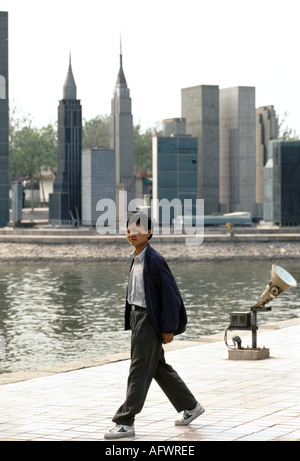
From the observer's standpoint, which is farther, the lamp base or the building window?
the building window

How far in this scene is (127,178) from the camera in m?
72.2

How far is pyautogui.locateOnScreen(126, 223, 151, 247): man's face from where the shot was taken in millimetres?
7930

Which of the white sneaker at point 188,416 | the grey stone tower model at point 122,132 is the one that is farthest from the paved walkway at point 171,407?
the grey stone tower model at point 122,132

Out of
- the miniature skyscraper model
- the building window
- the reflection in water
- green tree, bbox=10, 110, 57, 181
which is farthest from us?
green tree, bbox=10, 110, 57, 181

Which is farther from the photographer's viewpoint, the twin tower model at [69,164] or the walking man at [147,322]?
the twin tower model at [69,164]

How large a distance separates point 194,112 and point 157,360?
69.6 meters

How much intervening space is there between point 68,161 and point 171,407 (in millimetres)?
58182

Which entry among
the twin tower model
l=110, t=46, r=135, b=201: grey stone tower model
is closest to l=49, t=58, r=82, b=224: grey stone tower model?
the twin tower model

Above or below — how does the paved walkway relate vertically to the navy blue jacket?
below

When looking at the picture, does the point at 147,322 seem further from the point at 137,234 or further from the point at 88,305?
the point at 88,305

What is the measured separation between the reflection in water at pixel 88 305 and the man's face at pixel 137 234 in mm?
8330

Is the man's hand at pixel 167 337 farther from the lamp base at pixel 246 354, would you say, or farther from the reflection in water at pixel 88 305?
the reflection in water at pixel 88 305

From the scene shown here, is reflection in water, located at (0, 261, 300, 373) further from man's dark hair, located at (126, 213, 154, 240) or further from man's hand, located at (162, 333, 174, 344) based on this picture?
man's hand, located at (162, 333, 174, 344)

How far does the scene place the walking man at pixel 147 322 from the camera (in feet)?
25.2
